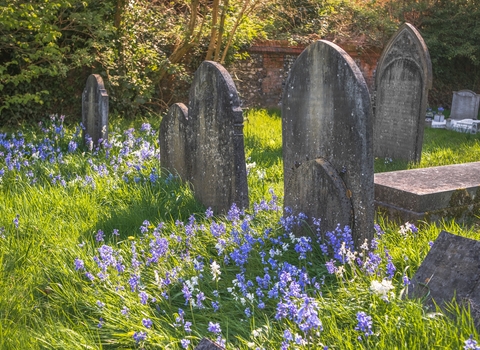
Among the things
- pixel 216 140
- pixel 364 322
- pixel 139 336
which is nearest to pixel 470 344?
pixel 364 322

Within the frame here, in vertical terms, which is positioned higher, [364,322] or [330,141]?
[330,141]

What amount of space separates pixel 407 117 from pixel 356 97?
16.7ft

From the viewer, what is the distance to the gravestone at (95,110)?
8.31m

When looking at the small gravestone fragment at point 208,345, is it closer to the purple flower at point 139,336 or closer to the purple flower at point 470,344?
the purple flower at point 139,336

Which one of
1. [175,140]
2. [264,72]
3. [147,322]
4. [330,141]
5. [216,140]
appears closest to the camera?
[147,322]

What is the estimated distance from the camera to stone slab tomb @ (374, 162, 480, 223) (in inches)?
204

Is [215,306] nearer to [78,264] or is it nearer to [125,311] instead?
[125,311]

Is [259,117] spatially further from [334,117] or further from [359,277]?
[359,277]

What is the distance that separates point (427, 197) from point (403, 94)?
13.3 ft

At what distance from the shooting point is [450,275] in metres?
3.16

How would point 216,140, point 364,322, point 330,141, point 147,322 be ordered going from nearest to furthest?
point 364,322 → point 147,322 → point 330,141 → point 216,140

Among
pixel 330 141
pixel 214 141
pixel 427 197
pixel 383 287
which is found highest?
pixel 330 141

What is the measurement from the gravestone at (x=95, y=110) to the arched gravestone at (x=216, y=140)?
8.78ft

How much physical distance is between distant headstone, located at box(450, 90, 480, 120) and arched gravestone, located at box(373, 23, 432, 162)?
642 centimetres
